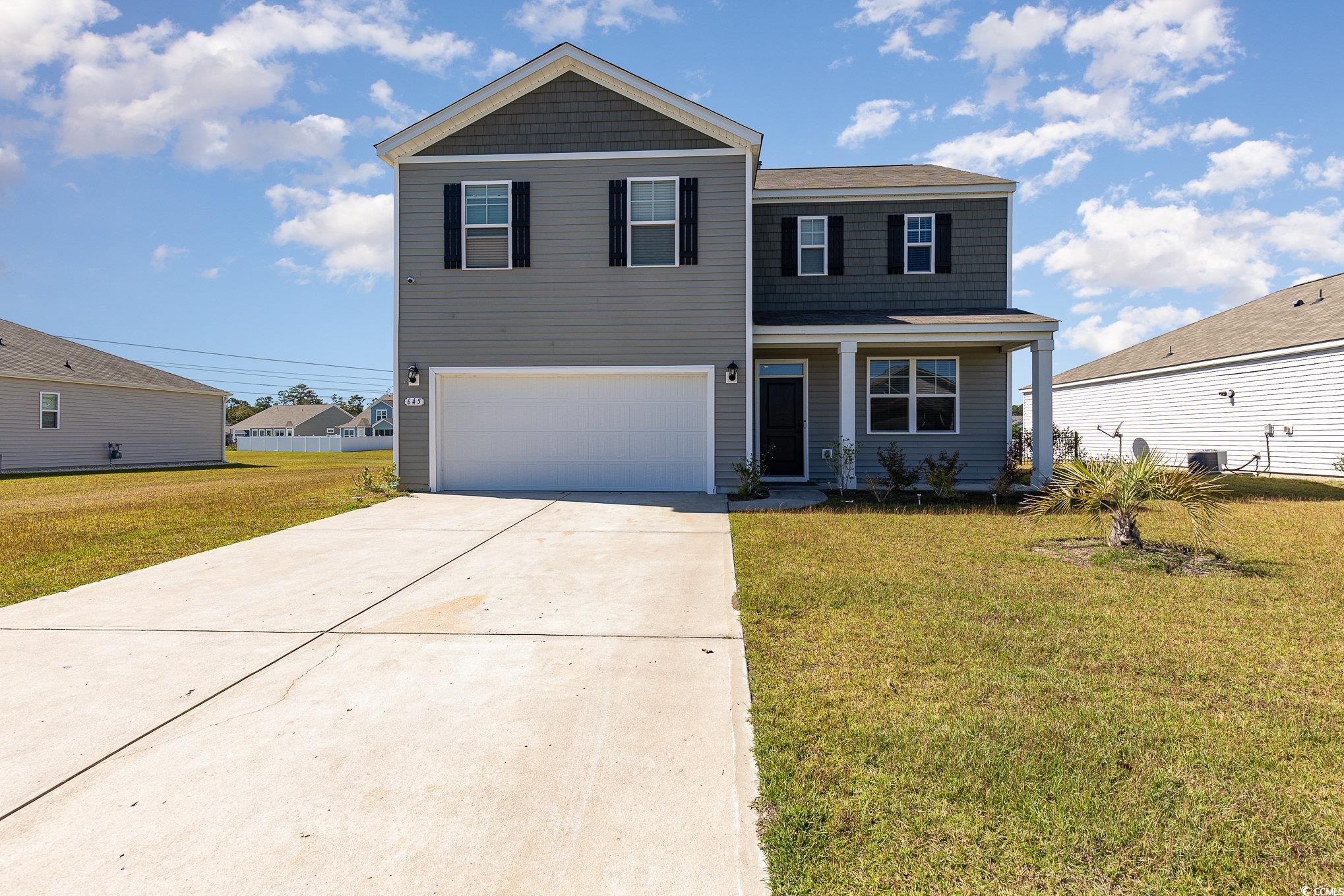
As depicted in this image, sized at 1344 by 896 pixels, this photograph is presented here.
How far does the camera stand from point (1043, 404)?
35.1ft

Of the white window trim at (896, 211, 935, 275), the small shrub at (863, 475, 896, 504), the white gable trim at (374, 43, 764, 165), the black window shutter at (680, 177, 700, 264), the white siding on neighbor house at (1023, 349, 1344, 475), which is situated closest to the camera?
the small shrub at (863, 475, 896, 504)

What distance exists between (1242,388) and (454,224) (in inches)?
752

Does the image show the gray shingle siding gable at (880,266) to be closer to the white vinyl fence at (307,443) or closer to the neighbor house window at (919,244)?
the neighbor house window at (919,244)

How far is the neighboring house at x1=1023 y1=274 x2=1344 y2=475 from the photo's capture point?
14.1 m

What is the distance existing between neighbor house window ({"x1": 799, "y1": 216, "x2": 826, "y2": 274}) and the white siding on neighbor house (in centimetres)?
786

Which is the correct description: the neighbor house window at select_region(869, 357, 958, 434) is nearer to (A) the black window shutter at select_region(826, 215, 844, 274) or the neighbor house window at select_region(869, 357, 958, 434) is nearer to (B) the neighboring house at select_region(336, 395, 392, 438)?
(A) the black window shutter at select_region(826, 215, 844, 274)

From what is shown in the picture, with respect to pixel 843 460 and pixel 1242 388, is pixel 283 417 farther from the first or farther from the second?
pixel 1242 388

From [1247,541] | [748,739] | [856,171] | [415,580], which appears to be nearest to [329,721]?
[748,739]

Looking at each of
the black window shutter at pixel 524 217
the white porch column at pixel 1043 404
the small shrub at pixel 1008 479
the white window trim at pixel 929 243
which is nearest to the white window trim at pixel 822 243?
the white window trim at pixel 929 243

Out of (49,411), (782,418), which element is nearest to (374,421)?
(49,411)

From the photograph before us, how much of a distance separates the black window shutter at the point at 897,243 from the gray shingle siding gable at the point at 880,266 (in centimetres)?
11

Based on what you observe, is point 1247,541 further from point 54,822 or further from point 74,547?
point 74,547

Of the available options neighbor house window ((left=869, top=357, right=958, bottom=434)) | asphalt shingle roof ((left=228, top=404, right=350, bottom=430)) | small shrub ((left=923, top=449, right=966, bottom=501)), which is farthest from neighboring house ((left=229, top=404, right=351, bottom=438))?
small shrub ((left=923, top=449, right=966, bottom=501))

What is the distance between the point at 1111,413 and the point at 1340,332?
7.37 metres
